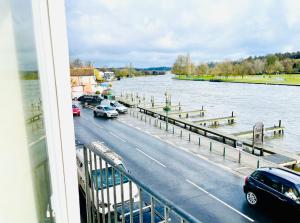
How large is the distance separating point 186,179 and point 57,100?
743cm

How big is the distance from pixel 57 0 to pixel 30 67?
25 cm

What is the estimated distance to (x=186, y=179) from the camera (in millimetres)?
7934

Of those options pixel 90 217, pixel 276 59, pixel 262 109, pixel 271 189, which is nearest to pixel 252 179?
pixel 271 189

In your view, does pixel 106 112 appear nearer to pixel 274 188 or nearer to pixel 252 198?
pixel 252 198

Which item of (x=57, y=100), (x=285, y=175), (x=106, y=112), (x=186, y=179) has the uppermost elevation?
(x=57, y=100)

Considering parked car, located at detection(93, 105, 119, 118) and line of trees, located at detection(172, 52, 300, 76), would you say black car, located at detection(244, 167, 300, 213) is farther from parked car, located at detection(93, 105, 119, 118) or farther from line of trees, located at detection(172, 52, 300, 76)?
line of trees, located at detection(172, 52, 300, 76)

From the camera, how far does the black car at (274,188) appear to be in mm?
5052

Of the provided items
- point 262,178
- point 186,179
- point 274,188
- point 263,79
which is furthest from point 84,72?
point 263,79

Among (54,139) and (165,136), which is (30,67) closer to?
(54,139)

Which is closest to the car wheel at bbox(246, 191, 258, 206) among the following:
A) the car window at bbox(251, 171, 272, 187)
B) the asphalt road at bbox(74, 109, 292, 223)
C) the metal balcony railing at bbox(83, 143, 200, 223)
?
the asphalt road at bbox(74, 109, 292, 223)

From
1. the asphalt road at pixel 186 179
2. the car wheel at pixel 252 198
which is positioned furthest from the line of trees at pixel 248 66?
the car wheel at pixel 252 198

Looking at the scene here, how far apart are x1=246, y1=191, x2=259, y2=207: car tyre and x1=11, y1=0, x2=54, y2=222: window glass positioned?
5.90m

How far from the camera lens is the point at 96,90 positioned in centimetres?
3200

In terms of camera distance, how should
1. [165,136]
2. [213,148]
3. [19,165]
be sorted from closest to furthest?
[19,165] < [213,148] < [165,136]
